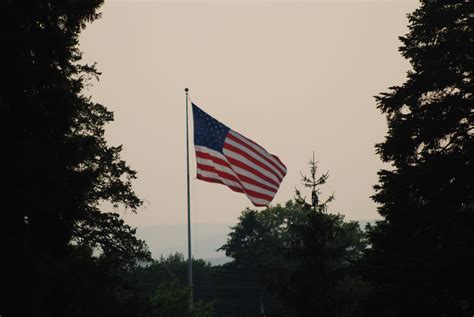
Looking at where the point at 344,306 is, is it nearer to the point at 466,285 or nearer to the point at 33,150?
the point at 466,285

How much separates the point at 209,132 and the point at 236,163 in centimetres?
210

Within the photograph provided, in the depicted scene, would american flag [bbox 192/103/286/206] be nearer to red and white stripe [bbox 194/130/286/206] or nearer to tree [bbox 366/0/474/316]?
red and white stripe [bbox 194/130/286/206]

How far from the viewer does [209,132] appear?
25141mm

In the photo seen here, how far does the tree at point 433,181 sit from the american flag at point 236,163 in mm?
9403

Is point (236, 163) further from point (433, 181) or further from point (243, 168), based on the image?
point (433, 181)

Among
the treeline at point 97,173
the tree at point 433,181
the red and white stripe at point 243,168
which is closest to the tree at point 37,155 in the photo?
the treeline at point 97,173

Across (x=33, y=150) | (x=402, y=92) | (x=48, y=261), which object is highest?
(x=402, y=92)

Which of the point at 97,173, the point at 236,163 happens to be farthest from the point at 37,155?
the point at 236,163

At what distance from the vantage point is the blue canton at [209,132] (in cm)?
2495

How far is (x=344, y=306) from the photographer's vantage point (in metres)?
21.3

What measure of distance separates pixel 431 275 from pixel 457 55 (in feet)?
18.3

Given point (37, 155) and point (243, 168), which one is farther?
point (243, 168)

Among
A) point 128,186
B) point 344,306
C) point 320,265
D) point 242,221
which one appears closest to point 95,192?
point 128,186

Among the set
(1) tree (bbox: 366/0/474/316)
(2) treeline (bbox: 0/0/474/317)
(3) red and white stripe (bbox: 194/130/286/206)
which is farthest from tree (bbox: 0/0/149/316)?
(3) red and white stripe (bbox: 194/130/286/206)
